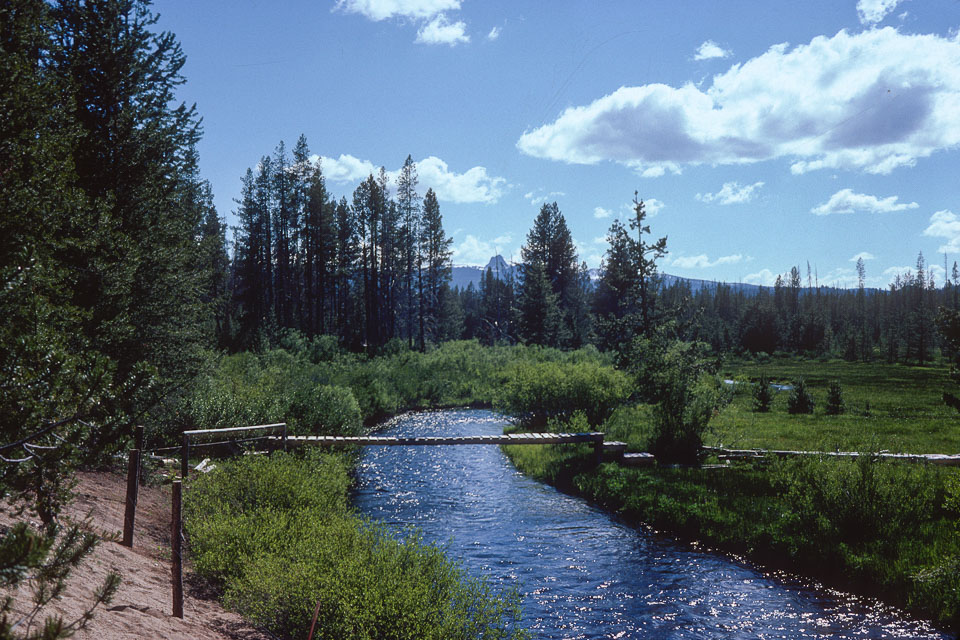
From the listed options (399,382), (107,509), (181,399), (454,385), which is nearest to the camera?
(107,509)

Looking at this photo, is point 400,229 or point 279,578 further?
point 400,229

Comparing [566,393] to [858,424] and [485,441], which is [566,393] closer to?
[485,441]

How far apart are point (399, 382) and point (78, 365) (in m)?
30.2

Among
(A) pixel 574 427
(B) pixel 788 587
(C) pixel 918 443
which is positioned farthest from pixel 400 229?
(B) pixel 788 587

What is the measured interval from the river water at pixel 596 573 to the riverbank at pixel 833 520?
56 cm

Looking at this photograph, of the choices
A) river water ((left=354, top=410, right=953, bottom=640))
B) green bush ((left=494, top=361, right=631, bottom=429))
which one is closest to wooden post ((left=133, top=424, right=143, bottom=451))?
river water ((left=354, top=410, right=953, bottom=640))

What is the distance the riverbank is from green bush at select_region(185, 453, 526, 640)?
18.3ft

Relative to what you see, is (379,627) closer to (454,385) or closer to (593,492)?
(593,492)

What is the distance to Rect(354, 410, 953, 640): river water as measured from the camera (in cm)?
877

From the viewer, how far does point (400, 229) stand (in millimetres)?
61719

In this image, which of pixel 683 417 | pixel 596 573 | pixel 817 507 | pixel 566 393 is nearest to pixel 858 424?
pixel 683 417

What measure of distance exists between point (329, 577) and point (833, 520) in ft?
32.1

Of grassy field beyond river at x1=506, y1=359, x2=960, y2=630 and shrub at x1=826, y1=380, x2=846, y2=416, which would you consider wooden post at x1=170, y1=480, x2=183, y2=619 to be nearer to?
grassy field beyond river at x1=506, y1=359, x2=960, y2=630

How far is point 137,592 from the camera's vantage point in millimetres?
7035
